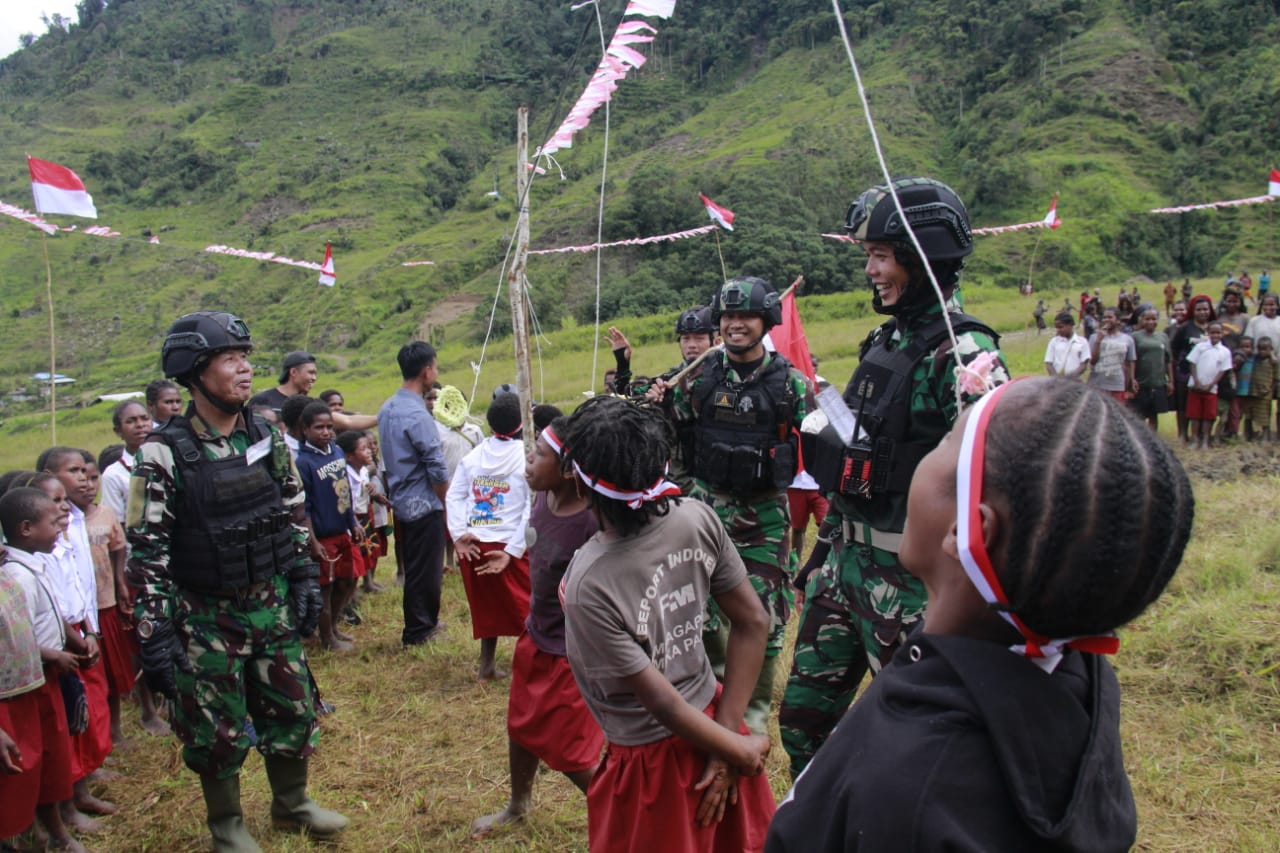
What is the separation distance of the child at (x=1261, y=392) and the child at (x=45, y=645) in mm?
11409

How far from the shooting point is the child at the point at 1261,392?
995 cm

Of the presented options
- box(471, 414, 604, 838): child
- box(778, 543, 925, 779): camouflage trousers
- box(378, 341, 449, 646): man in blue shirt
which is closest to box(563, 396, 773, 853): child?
box(778, 543, 925, 779): camouflage trousers

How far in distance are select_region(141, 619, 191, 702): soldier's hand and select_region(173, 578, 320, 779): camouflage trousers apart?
0.03 m

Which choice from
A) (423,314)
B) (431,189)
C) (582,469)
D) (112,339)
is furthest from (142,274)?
(582,469)

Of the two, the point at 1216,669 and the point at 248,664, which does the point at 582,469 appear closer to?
the point at 248,664

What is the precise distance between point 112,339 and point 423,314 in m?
18.9

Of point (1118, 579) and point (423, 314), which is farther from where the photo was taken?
point (423, 314)

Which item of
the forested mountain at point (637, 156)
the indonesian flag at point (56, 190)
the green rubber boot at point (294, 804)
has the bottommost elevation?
the green rubber boot at point (294, 804)

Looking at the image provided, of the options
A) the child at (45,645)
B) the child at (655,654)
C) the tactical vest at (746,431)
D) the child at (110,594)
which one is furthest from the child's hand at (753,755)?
the child at (110,594)

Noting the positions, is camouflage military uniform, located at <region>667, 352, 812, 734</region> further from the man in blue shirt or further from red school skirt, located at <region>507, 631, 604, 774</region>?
the man in blue shirt

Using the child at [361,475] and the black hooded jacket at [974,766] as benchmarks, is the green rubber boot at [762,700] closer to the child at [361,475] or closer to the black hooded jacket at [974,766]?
the black hooded jacket at [974,766]

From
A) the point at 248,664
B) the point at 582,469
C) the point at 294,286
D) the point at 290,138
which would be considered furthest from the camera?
the point at 290,138

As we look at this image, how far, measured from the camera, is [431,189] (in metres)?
64.9

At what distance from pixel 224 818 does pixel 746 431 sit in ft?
8.77
